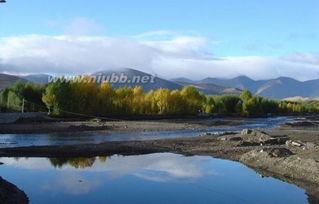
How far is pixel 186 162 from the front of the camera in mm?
37969

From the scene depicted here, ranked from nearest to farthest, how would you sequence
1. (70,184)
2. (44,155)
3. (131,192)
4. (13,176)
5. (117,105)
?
1. (131,192)
2. (70,184)
3. (13,176)
4. (44,155)
5. (117,105)

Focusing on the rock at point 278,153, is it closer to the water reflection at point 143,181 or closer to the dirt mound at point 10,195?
the water reflection at point 143,181

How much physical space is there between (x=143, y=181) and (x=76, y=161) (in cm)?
1002

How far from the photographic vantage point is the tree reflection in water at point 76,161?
35.5 meters

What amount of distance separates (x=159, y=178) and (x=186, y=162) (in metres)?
7.57

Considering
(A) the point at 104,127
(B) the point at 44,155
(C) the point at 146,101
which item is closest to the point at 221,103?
(C) the point at 146,101

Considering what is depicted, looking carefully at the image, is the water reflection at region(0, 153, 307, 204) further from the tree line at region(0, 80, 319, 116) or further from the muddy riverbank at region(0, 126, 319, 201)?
the tree line at region(0, 80, 319, 116)

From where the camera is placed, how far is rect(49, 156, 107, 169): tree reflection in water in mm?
35531

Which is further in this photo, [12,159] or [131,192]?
[12,159]

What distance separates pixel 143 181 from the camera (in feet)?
96.1

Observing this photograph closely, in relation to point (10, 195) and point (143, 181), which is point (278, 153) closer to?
point (143, 181)

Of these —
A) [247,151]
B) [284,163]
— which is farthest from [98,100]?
[284,163]

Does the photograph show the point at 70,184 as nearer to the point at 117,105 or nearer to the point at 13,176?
the point at 13,176

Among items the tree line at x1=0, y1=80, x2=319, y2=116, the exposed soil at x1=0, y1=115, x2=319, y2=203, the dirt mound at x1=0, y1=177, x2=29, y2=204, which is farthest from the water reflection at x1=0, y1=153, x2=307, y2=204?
the tree line at x1=0, y1=80, x2=319, y2=116
